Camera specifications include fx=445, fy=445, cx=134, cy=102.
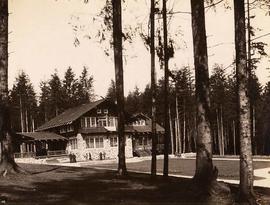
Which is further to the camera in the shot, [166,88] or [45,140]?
[45,140]

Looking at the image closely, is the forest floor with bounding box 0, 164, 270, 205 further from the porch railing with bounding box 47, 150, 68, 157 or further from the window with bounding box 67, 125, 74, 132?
the window with bounding box 67, 125, 74, 132

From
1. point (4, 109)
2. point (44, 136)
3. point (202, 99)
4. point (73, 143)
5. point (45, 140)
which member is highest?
point (4, 109)

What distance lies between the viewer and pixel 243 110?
12594 mm

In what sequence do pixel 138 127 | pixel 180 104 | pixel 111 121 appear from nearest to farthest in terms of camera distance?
pixel 111 121
pixel 138 127
pixel 180 104

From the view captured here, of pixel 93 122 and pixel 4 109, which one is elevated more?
pixel 93 122

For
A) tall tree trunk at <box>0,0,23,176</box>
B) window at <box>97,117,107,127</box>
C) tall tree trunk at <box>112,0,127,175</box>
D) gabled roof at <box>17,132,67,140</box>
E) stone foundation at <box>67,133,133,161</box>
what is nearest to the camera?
tall tree trunk at <box>0,0,23,176</box>

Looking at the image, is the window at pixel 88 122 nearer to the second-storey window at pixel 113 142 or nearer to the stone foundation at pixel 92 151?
the stone foundation at pixel 92 151

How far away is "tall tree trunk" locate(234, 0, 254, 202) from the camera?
12555 millimetres

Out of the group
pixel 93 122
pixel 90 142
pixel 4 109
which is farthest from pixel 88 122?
pixel 4 109

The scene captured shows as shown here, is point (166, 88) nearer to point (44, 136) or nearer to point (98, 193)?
point (98, 193)

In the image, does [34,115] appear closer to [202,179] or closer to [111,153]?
[111,153]

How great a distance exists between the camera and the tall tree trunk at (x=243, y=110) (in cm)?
1255

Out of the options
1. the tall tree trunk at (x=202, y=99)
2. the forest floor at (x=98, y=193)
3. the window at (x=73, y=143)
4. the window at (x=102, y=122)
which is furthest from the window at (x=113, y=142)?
the tall tree trunk at (x=202, y=99)

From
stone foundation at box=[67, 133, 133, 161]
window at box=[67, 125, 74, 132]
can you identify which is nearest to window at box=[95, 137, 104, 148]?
stone foundation at box=[67, 133, 133, 161]
